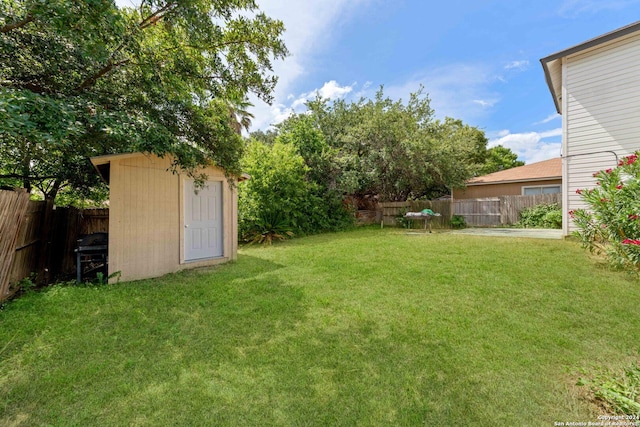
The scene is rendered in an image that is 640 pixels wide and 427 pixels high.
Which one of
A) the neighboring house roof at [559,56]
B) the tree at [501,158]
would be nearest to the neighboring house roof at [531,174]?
the neighboring house roof at [559,56]

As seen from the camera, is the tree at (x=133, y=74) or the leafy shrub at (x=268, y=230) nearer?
the tree at (x=133, y=74)

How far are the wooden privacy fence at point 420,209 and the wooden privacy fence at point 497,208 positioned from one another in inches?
58.9

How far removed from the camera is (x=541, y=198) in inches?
482

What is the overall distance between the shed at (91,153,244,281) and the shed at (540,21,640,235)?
9.28m

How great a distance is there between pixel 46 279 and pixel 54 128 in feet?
14.5

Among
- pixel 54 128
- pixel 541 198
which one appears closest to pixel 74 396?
pixel 54 128

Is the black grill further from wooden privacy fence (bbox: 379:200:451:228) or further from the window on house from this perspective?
the window on house

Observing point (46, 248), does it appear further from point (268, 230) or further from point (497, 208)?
point (497, 208)

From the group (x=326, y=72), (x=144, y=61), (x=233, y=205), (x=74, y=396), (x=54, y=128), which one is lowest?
(x=74, y=396)

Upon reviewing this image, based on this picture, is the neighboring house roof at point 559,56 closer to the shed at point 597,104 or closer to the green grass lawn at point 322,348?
the shed at point 597,104

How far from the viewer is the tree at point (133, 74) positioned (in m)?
2.63

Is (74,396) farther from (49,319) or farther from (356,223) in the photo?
(356,223)

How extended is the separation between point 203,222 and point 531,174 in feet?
54.0

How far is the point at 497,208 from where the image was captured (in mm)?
13289
